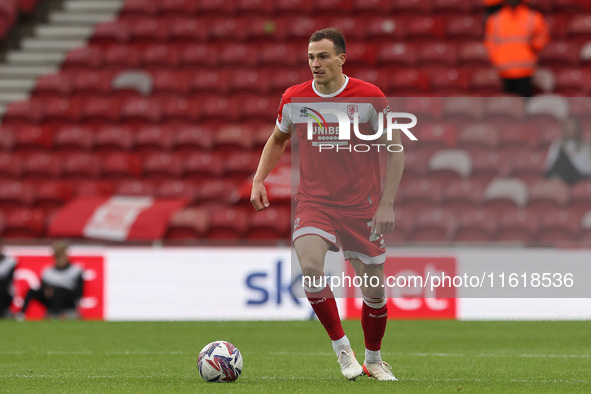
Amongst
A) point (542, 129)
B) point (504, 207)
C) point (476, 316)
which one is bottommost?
point (476, 316)

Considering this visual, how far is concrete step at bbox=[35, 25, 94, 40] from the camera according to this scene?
18.0m

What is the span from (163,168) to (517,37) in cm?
565

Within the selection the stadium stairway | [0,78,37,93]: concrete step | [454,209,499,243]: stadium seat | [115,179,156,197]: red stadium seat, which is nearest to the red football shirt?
[454,209,499,243]: stadium seat

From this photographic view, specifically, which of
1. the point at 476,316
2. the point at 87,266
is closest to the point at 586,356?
the point at 476,316

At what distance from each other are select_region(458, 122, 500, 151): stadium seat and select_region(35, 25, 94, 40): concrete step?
7.85m

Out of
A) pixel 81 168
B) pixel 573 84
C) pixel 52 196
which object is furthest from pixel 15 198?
pixel 573 84

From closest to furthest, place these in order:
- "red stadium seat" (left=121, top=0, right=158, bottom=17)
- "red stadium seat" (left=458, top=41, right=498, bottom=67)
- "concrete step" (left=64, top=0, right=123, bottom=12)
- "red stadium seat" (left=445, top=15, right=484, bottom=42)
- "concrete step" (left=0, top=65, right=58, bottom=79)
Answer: "red stadium seat" (left=458, top=41, right=498, bottom=67)
"red stadium seat" (left=445, top=15, right=484, bottom=42)
"concrete step" (left=0, top=65, right=58, bottom=79)
"red stadium seat" (left=121, top=0, right=158, bottom=17)
"concrete step" (left=64, top=0, right=123, bottom=12)

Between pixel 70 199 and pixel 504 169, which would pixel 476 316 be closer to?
pixel 504 169

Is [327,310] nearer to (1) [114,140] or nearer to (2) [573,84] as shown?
(1) [114,140]

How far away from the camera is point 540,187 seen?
12.4 meters

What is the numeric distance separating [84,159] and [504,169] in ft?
20.5

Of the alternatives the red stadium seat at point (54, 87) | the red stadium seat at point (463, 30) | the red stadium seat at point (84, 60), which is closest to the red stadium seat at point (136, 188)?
the red stadium seat at point (54, 87)

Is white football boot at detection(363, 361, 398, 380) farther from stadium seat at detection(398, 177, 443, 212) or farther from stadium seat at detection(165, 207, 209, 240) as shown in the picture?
stadium seat at detection(165, 207, 209, 240)

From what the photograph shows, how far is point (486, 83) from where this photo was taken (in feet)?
A: 50.3
